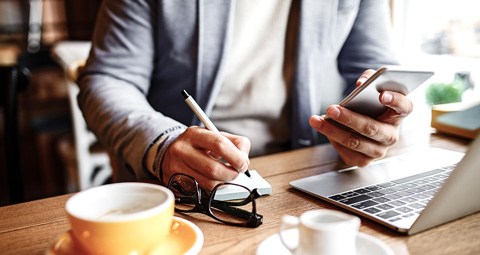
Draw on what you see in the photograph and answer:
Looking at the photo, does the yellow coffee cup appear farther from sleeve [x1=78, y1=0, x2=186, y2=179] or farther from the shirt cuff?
sleeve [x1=78, y1=0, x2=186, y2=179]

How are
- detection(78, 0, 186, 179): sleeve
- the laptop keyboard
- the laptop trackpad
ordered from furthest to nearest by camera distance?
detection(78, 0, 186, 179): sleeve
the laptop trackpad
the laptop keyboard

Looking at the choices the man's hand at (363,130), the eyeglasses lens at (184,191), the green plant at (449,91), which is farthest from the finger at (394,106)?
the green plant at (449,91)

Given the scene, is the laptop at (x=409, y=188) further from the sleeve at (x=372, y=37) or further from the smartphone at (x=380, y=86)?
the sleeve at (x=372, y=37)

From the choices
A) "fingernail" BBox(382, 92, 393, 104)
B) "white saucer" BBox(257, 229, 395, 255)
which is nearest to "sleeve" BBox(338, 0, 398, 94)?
"fingernail" BBox(382, 92, 393, 104)

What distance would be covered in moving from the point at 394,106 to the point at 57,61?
2.21m

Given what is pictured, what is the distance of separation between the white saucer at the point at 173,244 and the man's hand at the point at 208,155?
0.43 feet

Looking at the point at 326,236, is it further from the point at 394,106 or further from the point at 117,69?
the point at 117,69

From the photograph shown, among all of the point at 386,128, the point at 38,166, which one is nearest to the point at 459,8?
the point at 386,128

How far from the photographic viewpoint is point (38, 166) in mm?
3189

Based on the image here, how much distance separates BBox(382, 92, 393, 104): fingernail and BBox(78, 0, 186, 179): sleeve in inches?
16.9

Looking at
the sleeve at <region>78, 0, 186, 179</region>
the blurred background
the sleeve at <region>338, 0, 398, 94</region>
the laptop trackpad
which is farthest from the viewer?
the blurred background

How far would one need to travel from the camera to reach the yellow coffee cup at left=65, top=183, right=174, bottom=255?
39 cm

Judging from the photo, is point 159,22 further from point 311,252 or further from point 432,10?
point 432,10

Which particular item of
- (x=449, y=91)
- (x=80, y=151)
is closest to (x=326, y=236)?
(x=449, y=91)
